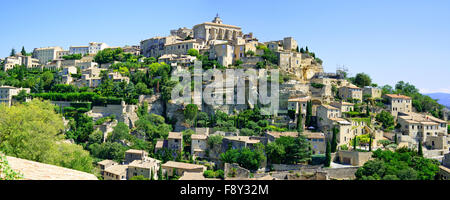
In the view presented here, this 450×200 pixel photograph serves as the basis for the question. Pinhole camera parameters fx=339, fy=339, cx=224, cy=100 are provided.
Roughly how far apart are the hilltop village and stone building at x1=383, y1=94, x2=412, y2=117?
11 centimetres

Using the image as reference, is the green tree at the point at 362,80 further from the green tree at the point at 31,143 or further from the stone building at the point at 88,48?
the stone building at the point at 88,48

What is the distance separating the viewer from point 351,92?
1583 inches

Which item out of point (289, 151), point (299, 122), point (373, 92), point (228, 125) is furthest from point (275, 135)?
point (373, 92)

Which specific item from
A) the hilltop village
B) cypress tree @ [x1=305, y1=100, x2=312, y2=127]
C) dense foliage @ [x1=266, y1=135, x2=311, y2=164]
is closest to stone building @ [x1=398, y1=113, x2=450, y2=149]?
the hilltop village

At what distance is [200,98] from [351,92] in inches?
704

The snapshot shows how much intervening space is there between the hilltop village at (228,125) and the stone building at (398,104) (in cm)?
11

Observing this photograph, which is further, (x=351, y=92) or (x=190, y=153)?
(x=351, y=92)

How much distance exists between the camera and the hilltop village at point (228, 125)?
83.3ft

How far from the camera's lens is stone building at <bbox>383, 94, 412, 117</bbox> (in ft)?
125

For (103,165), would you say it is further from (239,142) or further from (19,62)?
(19,62)

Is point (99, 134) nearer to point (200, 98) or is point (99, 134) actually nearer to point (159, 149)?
point (159, 149)

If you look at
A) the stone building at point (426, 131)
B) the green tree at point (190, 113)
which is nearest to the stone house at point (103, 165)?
the green tree at point (190, 113)
